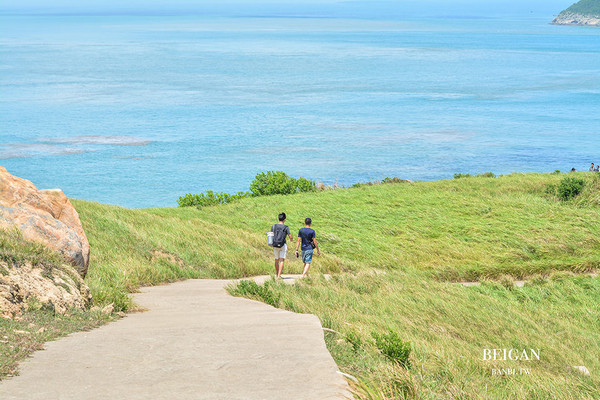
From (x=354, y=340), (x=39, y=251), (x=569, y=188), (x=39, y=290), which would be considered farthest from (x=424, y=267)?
(x=39, y=290)

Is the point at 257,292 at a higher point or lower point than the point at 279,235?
lower

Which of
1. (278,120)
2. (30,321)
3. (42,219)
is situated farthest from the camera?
(278,120)

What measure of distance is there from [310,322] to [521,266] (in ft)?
43.3

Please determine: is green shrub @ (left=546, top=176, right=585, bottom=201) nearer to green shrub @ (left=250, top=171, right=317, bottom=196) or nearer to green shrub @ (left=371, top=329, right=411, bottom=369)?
green shrub @ (left=250, top=171, right=317, bottom=196)

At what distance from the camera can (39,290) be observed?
914cm

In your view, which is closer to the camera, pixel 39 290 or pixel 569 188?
pixel 39 290

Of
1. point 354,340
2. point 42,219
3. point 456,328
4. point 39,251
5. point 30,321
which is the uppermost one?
point 42,219

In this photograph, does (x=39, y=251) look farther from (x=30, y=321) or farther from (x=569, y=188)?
(x=569, y=188)

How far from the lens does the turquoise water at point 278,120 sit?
5606 cm

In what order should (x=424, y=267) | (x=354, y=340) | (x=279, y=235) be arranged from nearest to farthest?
(x=354, y=340) → (x=279, y=235) → (x=424, y=267)

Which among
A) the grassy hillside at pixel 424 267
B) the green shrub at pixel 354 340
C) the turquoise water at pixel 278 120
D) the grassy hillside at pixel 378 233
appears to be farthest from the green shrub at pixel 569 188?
the turquoise water at pixel 278 120

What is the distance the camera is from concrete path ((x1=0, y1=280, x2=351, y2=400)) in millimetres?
5641

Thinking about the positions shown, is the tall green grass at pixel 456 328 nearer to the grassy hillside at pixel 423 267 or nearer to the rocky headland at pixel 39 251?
the grassy hillside at pixel 423 267

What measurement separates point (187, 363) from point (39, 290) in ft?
12.1
